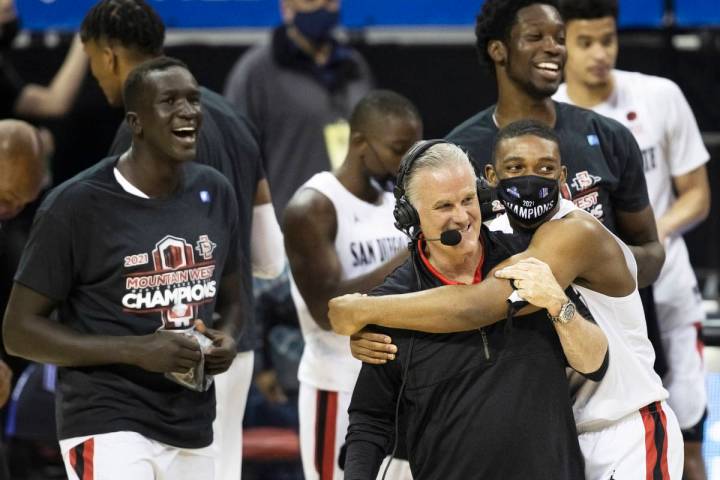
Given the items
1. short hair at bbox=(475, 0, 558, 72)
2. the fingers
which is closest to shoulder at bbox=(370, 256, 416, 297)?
the fingers

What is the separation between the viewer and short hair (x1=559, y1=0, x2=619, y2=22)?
578cm

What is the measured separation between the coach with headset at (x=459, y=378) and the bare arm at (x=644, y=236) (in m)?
0.95

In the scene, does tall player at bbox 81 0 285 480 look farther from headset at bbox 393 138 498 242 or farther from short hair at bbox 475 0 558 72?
headset at bbox 393 138 498 242

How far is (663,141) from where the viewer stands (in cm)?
589

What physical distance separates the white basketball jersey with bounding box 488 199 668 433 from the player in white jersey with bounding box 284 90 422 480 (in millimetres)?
1276

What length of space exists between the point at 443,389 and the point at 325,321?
161cm

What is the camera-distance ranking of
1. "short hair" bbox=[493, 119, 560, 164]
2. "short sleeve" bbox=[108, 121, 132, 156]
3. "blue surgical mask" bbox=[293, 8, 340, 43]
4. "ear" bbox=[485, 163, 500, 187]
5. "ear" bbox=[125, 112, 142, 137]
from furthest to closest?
1. "blue surgical mask" bbox=[293, 8, 340, 43]
2. "short sleeve" bbox=[108, 121, 132, 156]
3. "ear" bbox=[125, 112, 142, 137]
4. "ear" bbox=[485, 163, 500, 187]
5. "short hair" bbox=[493, 119, 560, 164]

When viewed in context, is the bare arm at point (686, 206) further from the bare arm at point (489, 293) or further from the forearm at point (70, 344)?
the forearm at point (70, 344)

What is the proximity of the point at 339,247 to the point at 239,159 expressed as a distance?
1.62 feet

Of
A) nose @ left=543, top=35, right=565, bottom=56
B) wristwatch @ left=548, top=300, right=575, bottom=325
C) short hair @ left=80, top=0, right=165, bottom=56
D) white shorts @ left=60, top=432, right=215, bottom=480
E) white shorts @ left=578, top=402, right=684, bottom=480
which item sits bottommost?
white shorts @ left=60, top=432, right=215, bottom=480

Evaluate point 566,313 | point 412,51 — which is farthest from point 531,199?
point 412,51

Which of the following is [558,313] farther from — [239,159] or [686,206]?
[686,206]

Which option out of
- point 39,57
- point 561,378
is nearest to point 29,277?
point 561,378

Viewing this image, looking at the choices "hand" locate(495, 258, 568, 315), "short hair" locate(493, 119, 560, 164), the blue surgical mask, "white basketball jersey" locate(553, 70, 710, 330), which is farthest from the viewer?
the blue surgical mask
